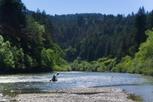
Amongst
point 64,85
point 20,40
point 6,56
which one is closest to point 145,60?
point 6,56

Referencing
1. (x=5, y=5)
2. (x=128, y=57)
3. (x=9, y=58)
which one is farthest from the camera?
(x=128, y=57)

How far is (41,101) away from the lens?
1806 inches

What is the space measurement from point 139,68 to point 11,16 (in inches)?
1420

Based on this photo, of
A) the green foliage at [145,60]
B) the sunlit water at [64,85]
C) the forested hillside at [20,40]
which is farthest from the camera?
the forested hillside at [20,40]

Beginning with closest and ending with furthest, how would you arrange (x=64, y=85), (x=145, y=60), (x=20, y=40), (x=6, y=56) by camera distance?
(x=64, y=85), (x=6, y=56), (x=145, y=60), (x=20, y=40)

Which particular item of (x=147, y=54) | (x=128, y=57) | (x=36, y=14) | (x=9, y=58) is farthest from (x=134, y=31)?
(x=9, y=58)

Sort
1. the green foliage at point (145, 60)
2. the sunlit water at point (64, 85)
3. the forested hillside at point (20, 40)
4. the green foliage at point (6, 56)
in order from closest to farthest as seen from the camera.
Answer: the sunlit water at point (64, 85)
the green foliage at point (6, 56)
the green foliage at point (145, 60)
the forested hillside at point (20, 40)

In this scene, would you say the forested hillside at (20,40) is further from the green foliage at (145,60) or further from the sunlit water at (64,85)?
the sunlit water at (64,85)

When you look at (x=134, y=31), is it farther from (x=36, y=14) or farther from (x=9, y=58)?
(x=9, y=58)

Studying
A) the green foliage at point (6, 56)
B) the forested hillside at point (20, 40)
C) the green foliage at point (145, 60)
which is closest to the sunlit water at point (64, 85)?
the green foliage at point (6, 56)

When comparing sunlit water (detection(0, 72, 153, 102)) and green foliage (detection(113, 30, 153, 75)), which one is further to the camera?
green foliage (detection(113, 30, 153, 75))

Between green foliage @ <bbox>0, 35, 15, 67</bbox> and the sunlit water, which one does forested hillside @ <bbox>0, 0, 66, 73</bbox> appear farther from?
the sunlit water

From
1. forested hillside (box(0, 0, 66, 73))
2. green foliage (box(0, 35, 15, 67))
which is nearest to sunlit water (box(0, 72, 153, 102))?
green foliage (box(0, 35, 15, 67))

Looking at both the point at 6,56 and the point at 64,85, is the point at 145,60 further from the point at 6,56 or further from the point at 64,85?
the point at 64,85
